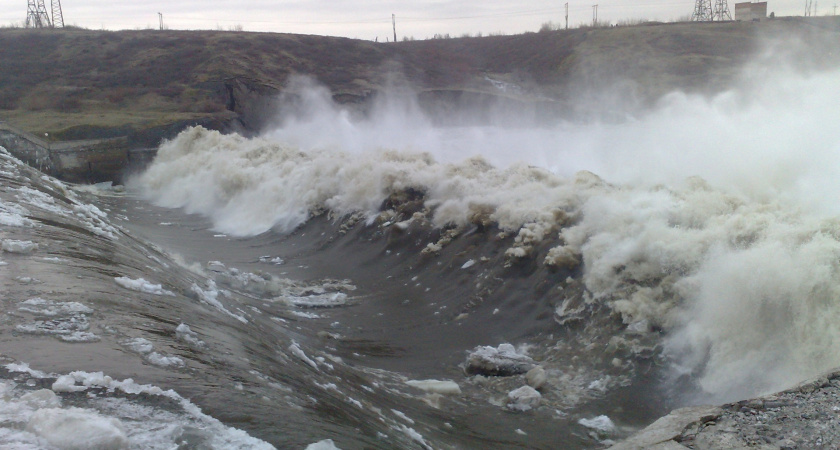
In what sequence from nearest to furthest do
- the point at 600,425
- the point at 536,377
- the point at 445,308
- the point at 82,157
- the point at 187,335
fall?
the point at 187,335 → the point at 600,425 → the point at 536,377 → the point at 445,308 → the point at 82,157

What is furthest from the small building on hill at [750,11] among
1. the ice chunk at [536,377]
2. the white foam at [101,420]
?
the white foam at [101,420]

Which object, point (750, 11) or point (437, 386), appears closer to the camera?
point (437, 386)

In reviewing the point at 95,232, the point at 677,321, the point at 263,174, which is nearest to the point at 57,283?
the point at 95,232

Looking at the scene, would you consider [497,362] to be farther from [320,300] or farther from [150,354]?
[320,300]

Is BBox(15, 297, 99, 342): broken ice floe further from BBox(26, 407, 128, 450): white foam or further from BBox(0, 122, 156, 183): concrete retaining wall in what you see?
BBox(0, 122, 156, 183): concrete retaining wall

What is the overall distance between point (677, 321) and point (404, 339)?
3.86 metres

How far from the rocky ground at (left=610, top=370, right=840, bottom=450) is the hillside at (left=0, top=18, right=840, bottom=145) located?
3613 centimetres

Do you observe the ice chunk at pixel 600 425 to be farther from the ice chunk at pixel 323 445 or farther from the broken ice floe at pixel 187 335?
the broken ice floe at pixel 187 335

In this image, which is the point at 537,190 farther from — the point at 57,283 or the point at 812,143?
the point at 57,283

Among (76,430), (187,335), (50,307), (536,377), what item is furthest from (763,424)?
(50,307)

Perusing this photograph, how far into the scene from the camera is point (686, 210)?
9.59m

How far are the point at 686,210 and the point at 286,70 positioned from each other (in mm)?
51569

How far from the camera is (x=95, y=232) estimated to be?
29.3ft

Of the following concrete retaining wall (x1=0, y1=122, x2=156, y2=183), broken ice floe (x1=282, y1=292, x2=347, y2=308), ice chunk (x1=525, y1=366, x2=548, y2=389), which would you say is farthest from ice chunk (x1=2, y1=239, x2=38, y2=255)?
concrete retaining wall (x1=0, y1=122, x2=156, y2=183)
